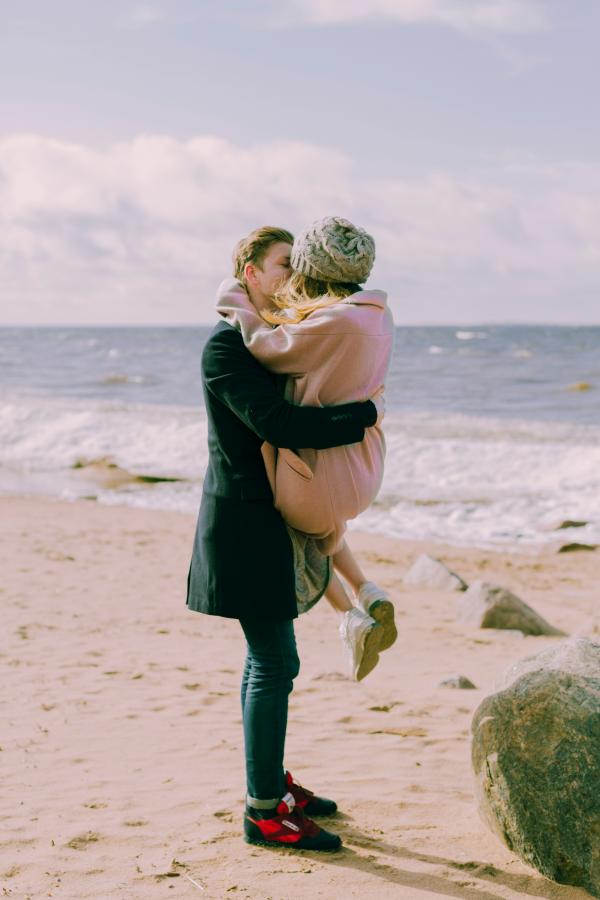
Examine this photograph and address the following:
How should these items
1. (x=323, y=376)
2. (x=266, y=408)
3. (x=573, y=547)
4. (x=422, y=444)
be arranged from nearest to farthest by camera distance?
1. (x=266, y=408)
2. (x=323, y=376)
3. (x=573, y=547)
4. (x=422, y=444)

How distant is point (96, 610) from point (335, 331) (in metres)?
5.25

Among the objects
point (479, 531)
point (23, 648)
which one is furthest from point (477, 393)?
point (23, 648)

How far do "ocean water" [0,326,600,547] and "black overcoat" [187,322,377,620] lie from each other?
887 cm

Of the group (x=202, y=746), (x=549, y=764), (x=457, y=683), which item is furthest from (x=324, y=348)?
(x=457, y=683)

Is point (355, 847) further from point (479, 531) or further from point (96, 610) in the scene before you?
point (479, 531)

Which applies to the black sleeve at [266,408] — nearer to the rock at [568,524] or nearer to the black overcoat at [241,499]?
the black overcoat at [241,499]

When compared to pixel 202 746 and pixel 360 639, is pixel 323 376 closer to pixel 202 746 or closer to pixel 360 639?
pixel 360 639

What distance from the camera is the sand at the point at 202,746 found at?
3.38m

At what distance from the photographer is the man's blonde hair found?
3297 mm

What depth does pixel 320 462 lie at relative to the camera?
3174 millimetres

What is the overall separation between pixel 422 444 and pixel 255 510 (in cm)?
1555

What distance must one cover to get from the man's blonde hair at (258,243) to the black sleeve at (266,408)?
28cm

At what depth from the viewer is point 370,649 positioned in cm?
347

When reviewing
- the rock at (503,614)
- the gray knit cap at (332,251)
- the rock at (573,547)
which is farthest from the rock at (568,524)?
the gray knit cap at (332,251)
